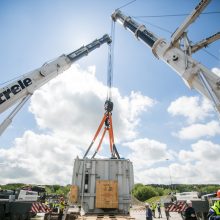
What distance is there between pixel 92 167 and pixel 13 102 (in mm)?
4415

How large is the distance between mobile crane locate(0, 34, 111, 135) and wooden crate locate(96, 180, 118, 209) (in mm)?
4606

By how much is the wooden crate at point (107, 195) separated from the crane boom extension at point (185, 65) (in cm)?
516

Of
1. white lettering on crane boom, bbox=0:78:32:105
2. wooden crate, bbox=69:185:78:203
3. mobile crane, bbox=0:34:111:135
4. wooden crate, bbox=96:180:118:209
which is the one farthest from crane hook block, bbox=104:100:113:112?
wooden crate, bbox=69:185:78:203

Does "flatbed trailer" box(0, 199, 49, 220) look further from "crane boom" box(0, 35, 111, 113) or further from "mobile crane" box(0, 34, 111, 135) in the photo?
"crane boom" box(0, 35, 111, 113)

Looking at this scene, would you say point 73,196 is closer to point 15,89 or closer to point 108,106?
point 15,89

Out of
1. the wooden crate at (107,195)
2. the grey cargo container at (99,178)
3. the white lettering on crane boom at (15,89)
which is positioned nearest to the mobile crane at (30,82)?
the white lettering on crane boom at (15,89)

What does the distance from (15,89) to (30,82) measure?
78cm

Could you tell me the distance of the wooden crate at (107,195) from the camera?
9.28 m

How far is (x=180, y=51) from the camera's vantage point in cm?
830

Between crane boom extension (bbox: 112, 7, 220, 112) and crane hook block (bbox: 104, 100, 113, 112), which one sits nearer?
crane boom extension (bbox: 112, 7, 220, 112)

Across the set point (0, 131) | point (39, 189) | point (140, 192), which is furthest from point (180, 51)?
point (140, 192)

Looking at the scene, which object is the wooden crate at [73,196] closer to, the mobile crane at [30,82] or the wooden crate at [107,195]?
the wooden crate at [107,195]

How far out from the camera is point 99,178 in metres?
9.98

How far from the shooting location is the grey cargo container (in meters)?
9.55
